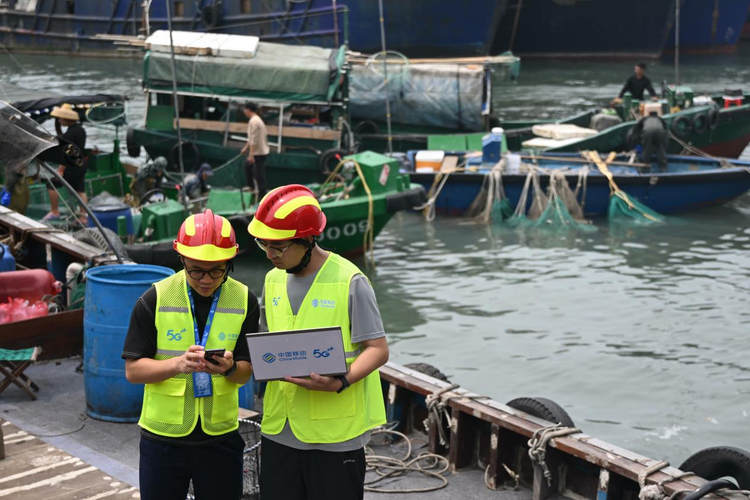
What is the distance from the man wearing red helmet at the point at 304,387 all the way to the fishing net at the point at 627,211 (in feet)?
45.5

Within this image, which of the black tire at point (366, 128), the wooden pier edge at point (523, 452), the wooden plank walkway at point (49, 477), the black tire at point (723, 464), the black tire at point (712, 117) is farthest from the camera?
the black tire at point (366, 128)

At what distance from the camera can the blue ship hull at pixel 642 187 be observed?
17250 millimetres

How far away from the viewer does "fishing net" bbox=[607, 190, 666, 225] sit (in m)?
17.2

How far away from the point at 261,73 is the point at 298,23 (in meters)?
20.3

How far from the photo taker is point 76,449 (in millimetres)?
6227

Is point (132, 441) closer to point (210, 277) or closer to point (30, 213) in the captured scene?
point (210, 277)

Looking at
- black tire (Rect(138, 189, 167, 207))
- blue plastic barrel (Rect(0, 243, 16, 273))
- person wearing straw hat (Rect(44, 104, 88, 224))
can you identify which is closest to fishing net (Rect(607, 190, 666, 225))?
black tire (Rect(138, 189, 167, 207))

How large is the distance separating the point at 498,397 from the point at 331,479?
642 cm

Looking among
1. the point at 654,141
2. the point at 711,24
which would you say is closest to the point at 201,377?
the point at 654,141

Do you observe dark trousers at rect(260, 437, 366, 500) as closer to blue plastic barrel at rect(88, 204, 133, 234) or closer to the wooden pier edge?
the wooden pier edge

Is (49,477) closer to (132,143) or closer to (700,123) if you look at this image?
(132,143)

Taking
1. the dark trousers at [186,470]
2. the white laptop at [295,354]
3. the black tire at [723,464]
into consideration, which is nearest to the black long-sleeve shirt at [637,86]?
the black tire at [723,464]

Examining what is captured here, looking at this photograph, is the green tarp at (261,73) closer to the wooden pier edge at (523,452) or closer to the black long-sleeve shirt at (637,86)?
the black long-sleeve shirt at (637,86)

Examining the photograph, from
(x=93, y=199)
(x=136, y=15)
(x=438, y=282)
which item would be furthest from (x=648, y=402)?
(x=136, y=15)
